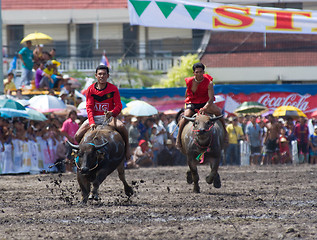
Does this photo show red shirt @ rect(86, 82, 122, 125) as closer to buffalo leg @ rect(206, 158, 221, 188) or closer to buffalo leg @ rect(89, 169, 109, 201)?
buffalo leg @ rect(89, 169, 109, 201)

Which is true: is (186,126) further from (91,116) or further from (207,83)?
(91,116)

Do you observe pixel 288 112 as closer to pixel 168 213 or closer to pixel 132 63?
pixel 168 213

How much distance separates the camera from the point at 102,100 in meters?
11.5

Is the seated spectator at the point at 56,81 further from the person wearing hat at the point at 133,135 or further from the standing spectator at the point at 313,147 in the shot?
the standing spectator at the point at 313,147

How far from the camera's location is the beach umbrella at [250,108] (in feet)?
83.8

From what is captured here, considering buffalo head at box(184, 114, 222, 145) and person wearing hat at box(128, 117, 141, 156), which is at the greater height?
buffalo head at box(184, 114, 222, 145)

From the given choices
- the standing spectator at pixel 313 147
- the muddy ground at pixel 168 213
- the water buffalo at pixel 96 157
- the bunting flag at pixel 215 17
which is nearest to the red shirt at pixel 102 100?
the water buffalo at pixel 96 157

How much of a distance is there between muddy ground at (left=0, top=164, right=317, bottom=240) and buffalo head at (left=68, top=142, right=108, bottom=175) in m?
0.59

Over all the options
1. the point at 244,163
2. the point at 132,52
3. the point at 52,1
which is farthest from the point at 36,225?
the point at 52,1

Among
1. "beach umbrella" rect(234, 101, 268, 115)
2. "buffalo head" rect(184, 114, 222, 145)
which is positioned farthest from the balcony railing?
"buffalo head" rect(184, 114, 222, 145)

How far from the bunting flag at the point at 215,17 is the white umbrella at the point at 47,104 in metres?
3.37

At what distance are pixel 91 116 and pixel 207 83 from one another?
2.91 metres

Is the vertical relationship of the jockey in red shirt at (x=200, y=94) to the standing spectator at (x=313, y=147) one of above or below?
above

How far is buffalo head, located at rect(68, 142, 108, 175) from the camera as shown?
10430mm
